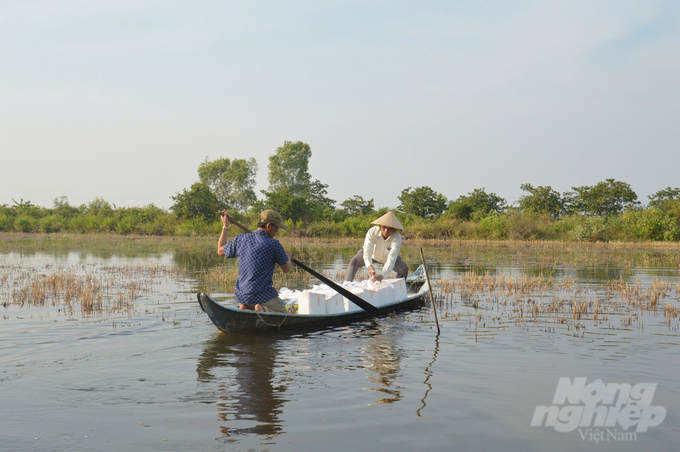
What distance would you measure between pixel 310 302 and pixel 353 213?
138ft

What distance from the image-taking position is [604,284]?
1200 cm

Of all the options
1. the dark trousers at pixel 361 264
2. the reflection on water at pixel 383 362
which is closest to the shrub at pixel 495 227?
the dark trousers at pixel 361 264

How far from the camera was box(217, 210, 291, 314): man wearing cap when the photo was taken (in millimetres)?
6164

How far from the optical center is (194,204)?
134 ft

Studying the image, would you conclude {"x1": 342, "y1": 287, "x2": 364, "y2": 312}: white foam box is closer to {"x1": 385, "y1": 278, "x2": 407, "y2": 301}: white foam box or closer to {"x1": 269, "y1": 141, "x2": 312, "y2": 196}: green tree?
{"x1": 385, "y1": 278, "x2": 407, "y2": 301}: white foam box

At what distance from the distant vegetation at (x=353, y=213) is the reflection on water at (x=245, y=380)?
2801cm

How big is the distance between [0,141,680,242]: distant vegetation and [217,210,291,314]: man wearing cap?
91.0ft

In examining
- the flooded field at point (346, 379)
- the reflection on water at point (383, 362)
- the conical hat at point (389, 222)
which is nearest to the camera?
the flooded field at point (346, 379)

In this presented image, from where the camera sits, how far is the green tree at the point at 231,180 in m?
54.4

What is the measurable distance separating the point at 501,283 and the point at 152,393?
28.3ft

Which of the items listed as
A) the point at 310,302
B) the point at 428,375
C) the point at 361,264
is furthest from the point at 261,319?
the point at 361,264

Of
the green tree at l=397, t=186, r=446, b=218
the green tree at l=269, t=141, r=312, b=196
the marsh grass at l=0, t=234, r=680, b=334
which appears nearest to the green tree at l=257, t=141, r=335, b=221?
the green tree at l=269, t=141, r=312, b=196

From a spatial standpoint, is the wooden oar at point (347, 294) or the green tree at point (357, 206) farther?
the green tree at point (357, 206)

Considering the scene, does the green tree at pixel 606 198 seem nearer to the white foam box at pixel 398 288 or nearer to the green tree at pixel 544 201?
the green tree at pixel 544 201
